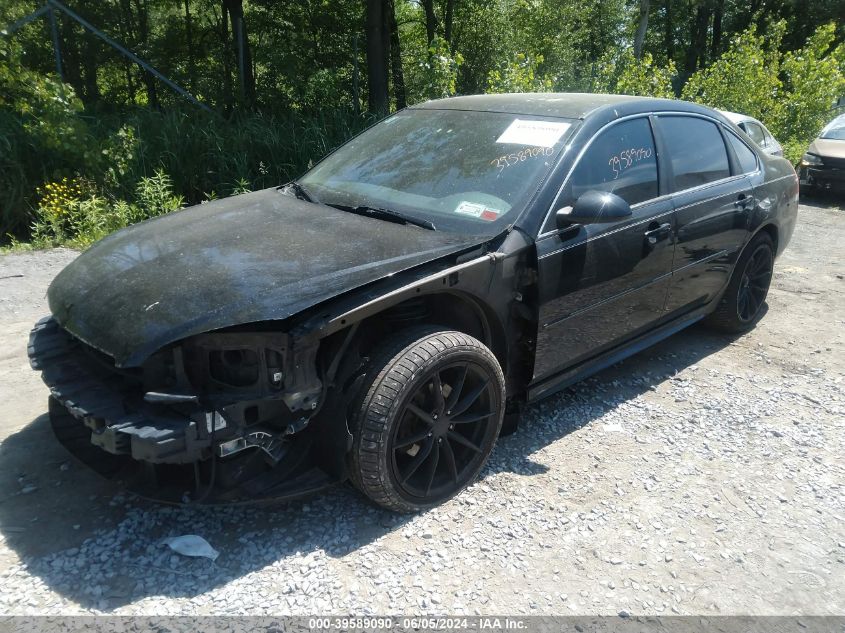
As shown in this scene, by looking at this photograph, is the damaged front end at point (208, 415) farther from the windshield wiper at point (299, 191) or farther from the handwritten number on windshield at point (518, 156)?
the handwritten number on windshield at point (518, 156)

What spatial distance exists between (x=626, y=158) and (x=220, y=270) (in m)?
2.31

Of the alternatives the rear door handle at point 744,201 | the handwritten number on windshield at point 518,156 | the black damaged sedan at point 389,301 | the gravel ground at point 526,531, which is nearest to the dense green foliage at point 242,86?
the gravel ground at point 526,531

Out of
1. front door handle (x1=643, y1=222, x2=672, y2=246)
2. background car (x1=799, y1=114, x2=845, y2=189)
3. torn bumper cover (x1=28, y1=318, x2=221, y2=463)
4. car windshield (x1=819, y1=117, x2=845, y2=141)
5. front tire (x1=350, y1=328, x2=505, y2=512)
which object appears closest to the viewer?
torn bumper cover (x1=28, y1=318, x2=221, y2=463)

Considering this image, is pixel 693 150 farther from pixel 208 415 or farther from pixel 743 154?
pixel 208 415

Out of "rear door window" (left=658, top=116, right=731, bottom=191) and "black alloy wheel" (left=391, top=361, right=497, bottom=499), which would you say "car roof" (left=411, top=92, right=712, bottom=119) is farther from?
"black alloy wheel" (left=391, top=361, right=497, bottom=499)

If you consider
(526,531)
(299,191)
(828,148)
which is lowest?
(526,531)

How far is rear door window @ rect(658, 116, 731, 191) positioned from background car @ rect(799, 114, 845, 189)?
7.77 m

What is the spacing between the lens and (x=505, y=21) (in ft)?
47.2

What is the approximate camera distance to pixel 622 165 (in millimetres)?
3648

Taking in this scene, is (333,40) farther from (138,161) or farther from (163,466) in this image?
(163,466)

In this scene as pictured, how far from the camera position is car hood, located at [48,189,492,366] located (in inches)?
96.2

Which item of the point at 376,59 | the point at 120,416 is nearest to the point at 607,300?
the point at 120,416

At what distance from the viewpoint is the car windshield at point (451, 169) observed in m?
3.23

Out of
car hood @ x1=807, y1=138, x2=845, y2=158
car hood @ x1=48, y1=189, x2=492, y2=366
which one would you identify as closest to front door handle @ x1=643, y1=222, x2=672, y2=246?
car hood @ x1=48, y1=189, x2=492, y2=366
